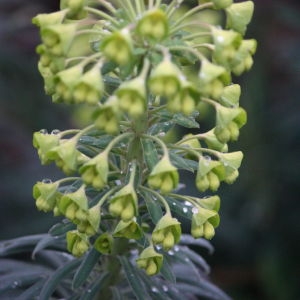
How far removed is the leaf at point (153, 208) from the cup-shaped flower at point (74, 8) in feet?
2.01

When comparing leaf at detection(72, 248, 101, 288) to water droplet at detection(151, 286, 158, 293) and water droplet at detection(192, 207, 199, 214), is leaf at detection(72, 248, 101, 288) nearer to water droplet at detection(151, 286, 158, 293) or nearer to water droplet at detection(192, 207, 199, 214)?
water droplet at detection(151, 286, 158, 293)

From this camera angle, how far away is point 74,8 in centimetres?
212

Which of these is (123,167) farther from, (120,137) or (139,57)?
(139,57)

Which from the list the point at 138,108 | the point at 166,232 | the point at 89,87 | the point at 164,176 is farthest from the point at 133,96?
the point at 166,232

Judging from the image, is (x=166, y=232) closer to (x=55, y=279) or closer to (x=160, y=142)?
(x=160, y=142)

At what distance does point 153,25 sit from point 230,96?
428 millimetres

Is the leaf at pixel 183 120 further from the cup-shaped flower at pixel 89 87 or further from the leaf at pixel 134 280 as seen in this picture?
the leaf at pixel 134 280

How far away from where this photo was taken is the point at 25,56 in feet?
16.5

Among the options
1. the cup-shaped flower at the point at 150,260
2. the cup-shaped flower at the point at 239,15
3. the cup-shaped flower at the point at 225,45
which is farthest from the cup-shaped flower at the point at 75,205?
the cup-shaped flower at the point at 239,15

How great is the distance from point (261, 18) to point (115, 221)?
2813 mm

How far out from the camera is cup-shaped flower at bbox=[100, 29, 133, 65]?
1.93 meters

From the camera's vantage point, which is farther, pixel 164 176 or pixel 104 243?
pixel 104 243

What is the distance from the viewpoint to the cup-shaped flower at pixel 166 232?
2172mm

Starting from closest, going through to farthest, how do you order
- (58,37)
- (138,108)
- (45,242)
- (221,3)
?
(138,108)
(58,37)
(221,3)
(45,242)
